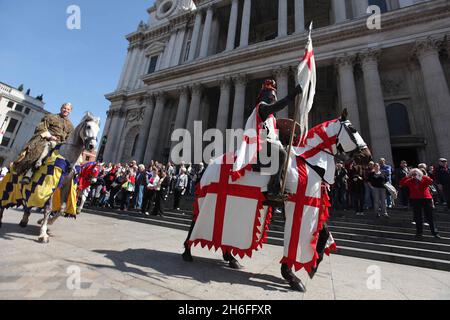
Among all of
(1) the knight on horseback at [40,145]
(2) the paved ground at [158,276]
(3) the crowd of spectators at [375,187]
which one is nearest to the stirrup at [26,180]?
(1) the knight on horseback at [40,145]

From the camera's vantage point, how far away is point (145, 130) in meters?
24.2

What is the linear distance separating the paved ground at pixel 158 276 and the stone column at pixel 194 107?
17.0 meters

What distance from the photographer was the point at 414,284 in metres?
3.50

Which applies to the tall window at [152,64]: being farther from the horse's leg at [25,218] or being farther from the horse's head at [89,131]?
the horse's leg at [25,218]

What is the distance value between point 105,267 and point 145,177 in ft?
27.3

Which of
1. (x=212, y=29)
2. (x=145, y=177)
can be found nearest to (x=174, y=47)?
(x=212, y=29)

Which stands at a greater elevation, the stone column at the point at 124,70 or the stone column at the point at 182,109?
the stone column at the point at 124,70

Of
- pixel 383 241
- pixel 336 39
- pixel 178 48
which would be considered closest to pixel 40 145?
pixel 383 241

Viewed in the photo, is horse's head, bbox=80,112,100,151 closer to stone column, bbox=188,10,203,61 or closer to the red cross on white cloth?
the red cross on white cloth

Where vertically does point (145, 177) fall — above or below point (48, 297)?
above

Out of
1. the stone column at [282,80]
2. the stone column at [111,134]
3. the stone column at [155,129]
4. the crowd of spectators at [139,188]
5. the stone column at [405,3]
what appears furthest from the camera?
the stone column at [111,134]

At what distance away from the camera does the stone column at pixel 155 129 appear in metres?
22.2
